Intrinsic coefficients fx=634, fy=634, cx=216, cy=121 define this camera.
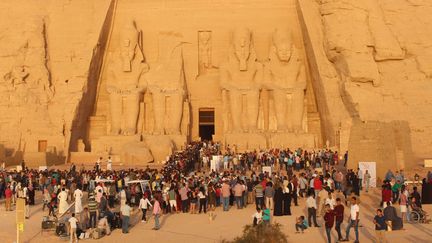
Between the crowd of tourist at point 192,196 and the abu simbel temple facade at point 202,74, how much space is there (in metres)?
8.00

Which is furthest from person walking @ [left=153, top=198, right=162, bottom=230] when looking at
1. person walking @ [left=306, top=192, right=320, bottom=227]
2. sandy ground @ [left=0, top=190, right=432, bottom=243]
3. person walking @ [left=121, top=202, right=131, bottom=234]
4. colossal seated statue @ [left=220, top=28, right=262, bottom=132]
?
colossal seated statue @ [left=220, top=28, right=262, bottom=132]

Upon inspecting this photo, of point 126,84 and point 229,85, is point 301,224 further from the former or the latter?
point 126,84

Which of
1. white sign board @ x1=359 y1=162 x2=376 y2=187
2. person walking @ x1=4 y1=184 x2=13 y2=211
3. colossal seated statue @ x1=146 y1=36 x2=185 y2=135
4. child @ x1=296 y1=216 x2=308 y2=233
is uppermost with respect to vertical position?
colossal seated statue @ x1=146 y1=36 x2=185 y2=135

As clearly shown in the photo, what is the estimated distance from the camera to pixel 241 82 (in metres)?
31.3

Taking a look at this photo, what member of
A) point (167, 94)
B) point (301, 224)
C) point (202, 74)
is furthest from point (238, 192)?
point (202, 74)

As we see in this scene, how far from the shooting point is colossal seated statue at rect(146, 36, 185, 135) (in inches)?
1226

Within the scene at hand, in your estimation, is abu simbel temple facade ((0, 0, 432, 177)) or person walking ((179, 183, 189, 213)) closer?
person walking ((179, 183, 189, 213))

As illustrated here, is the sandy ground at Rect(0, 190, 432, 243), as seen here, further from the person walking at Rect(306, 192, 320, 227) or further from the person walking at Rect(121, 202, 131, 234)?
the person walking at Rect(306, 192, 320, 227)

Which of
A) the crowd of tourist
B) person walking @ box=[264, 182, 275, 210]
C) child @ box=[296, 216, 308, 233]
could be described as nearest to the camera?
child @ box=[296, 216, 308, 233]

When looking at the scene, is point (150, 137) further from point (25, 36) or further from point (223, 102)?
point (25, 36)

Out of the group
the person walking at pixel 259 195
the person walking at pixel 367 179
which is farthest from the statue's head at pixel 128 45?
the person walking at pixel 259 195

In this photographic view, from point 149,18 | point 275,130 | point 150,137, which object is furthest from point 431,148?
point 149,18

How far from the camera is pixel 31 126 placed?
1160 inches

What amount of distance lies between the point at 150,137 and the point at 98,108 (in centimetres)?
474
